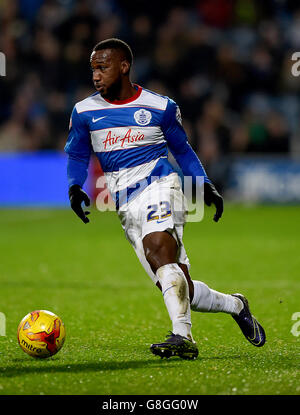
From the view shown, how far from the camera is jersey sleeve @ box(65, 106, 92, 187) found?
5.23m

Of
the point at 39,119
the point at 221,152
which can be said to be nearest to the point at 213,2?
the point at 221,152

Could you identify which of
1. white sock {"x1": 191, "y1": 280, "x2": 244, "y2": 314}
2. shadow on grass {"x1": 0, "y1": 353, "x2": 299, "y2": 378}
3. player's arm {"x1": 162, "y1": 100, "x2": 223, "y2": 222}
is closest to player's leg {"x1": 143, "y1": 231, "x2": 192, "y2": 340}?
shadow on grass {"x1": 0, "y1": 353, "x2": 299, "y2": 378}

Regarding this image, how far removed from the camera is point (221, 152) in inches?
706

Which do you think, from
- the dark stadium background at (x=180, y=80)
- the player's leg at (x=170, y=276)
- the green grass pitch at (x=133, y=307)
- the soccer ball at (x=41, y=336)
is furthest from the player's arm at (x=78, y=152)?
the dark stadium background at (x=180, y=80)

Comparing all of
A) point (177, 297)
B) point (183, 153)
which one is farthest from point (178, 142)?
point (177, 297)

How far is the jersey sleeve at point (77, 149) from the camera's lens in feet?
17.1

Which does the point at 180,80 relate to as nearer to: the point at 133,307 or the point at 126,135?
the point at 133,307

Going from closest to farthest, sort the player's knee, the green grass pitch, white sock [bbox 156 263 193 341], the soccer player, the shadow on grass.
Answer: the green grass pitch, the shadow on grass, white sock [bbox 156 263 193 341], the player's knee, the soccer player

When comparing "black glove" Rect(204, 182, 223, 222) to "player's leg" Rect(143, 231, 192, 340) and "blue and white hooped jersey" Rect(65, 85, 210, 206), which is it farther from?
"player's leg" Rect(143, 231, 192, 340)

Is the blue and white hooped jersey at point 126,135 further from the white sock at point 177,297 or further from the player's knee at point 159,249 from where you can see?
the white sock at point 177,297

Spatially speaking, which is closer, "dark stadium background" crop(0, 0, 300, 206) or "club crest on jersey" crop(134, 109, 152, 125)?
"club crest on jersey" crop(134, 109, 152, 125)

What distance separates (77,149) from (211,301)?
1296 millimetres

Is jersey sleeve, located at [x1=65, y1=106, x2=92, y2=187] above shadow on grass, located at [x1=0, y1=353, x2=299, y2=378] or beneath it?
above
